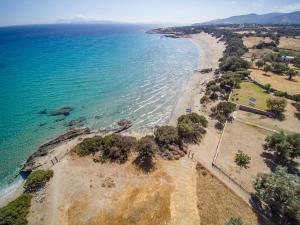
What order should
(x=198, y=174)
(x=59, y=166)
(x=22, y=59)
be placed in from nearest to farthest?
(x=198, y=174)
(x=59, y=166)
(x=22, y=59)

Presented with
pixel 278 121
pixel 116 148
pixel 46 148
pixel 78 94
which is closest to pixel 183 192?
pixel 116 148

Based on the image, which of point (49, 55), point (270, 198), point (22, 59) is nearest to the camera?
point (270, 198)

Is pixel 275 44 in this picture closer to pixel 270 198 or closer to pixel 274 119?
pixel 274 119

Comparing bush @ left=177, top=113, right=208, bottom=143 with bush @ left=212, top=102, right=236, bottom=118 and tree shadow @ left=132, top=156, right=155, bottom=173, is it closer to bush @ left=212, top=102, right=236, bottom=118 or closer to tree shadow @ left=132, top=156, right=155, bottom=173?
bush @ left=212, top=102, right=236, bottom=118

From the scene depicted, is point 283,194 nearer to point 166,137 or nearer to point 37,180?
point 166,137

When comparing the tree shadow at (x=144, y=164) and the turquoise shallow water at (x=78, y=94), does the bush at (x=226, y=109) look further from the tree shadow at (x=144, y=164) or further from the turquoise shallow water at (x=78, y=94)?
the tree shadow at (x=144, y=164)

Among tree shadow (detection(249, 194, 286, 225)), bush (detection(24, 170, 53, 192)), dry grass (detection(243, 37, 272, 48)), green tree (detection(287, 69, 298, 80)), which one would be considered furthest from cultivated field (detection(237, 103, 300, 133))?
dry grass (detection(243, 37, 272, 48))

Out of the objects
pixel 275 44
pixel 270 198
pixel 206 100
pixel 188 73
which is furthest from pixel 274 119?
pixel 275 44
